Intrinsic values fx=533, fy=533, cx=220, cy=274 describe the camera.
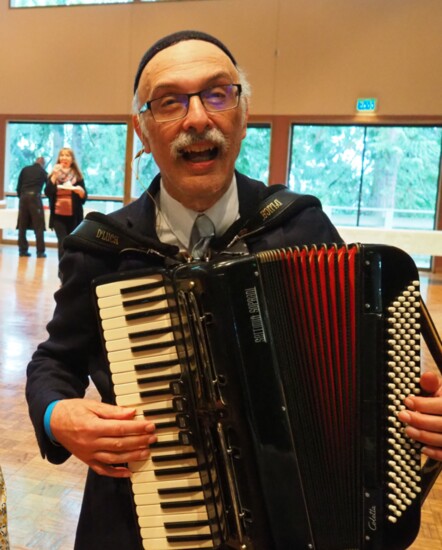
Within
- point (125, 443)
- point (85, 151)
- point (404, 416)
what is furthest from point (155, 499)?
Answer: point (85, 151)

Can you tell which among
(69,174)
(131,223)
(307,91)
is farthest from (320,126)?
(131,223)

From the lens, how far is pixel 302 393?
99cm

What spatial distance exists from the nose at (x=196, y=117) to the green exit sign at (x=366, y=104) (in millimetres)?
7840

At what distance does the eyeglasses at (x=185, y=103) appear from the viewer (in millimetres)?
1164

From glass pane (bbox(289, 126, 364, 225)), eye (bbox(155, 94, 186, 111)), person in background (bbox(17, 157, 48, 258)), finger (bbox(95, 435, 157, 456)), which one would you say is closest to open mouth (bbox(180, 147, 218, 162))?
eye (bbox(155, 94, 186, 111))

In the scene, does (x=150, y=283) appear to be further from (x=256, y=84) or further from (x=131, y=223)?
(x=256, y=84)

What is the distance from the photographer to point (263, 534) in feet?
3.25

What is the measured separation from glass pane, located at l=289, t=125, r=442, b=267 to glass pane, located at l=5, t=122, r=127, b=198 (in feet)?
10.4

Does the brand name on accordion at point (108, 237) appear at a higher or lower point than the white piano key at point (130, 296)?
higher

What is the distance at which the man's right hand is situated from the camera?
1.04 meters

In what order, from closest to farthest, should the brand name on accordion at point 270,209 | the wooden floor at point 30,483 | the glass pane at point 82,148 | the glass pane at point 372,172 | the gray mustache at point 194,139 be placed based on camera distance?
the gray mustache at point 194,139, the brand name on accordion at point 270,209, the wooden floor at point 30,483, the glass pane at point 372,172, the glass pane at point 82,148

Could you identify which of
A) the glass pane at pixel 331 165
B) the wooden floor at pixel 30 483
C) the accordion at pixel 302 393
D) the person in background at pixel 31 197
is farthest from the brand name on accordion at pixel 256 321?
the glass pane at pixel 331 165

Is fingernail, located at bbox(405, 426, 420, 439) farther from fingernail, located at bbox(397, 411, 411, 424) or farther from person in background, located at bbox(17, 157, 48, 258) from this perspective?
person in background, located at bbox(17, 157, 48, 258)

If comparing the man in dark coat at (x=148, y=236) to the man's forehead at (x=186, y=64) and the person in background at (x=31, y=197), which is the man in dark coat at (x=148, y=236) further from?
the person in background at (x=31, y=197)
